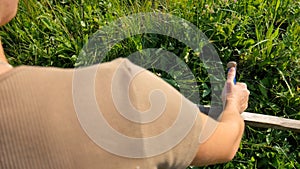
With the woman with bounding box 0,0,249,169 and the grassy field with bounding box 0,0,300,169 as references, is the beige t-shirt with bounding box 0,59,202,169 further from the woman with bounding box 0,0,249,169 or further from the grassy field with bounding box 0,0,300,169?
the grassy field with bounding box 0,0,300,169

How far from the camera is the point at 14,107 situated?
1.07 m

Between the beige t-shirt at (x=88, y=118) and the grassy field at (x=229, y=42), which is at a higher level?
the beige t-shirt at (x=88, y=118)

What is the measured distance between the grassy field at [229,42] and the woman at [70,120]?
153 cm

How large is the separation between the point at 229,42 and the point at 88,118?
200 cm

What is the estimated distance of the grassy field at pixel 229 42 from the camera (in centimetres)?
274

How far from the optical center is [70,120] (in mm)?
1104

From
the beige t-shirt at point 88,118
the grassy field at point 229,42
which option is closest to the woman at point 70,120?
the beige t-shirt at point 88,118

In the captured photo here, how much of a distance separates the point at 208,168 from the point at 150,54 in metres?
0.72

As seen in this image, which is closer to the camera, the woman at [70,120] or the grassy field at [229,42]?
the woman at [70,120]

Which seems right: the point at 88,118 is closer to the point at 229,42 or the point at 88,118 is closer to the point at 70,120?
the point at 70,120

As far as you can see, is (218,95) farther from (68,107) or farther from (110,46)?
(68,107)

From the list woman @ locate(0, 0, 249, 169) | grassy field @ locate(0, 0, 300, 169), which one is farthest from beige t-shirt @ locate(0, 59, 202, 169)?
grassy field @ locate(0, 0, 300, 169)

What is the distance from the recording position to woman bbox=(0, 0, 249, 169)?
107 centimetres

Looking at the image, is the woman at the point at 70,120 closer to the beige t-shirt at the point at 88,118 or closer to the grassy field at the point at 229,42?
the beige t-shirt at the point at 88,118
